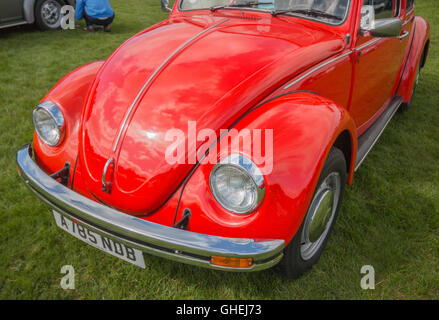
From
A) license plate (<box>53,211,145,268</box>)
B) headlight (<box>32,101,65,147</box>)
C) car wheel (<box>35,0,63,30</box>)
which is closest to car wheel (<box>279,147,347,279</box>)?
license plate (<box>53,211,145,268</box>)

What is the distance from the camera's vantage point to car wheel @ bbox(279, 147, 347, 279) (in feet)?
5.69

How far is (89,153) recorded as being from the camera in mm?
1776

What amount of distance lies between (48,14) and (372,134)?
6.91 meters

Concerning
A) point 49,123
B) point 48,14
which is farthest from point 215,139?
point 48,14

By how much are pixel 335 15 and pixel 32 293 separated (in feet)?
8.20

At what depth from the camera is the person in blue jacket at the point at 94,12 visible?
23.2ft

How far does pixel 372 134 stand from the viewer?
2.84 m

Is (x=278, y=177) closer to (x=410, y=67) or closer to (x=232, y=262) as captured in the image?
(x=232, y=262)

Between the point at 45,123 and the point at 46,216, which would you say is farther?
the point at 46,216

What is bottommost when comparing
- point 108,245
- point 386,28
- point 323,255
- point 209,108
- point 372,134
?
point 323,255

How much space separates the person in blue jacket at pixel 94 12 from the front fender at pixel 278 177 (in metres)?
6.60

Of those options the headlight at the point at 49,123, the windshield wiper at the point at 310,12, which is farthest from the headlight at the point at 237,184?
the windshield wiper at the point at 310,12
